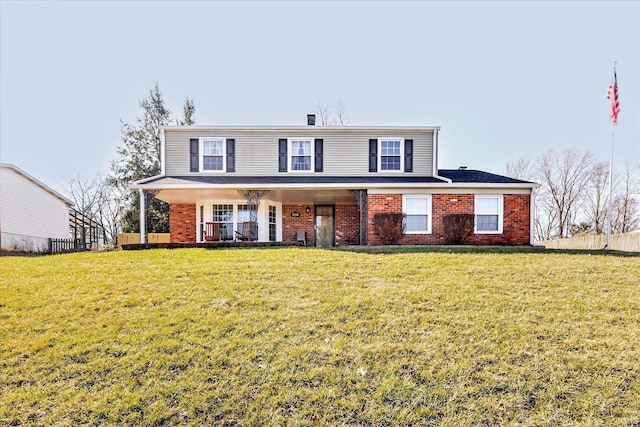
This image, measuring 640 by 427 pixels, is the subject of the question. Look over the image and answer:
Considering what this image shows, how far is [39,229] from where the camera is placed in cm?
1981

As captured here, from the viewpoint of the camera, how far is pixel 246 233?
1520cm

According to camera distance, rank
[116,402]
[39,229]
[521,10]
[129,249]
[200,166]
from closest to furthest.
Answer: [116,402], [129,249], [521,10], [200,166], [39,229]

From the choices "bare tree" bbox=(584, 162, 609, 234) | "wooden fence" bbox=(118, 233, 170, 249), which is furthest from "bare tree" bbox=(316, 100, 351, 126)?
"bare tree" bbox=(584, 162, 609, 234)

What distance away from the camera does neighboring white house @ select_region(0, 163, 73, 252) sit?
17.2 meters

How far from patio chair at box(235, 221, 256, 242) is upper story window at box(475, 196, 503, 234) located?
27.4 ft

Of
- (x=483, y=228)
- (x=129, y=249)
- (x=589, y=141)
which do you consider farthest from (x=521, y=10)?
(x=589, y=141)

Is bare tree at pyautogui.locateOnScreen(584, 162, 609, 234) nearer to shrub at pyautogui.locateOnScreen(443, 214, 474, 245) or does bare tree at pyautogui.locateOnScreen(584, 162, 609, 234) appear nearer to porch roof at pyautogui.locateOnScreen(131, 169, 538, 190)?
porch roof at pyautogui.locateOnScreen(131, 169, 538, 190)

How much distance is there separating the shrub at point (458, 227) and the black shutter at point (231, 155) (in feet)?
28.0

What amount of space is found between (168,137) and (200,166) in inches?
69.4

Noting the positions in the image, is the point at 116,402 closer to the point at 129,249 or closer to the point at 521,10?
the point at 129,249

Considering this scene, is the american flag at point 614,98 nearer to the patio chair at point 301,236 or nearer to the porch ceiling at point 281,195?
the porch ceiling at point 281,195

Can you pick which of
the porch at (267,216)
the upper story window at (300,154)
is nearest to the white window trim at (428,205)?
the porch at (267,216)

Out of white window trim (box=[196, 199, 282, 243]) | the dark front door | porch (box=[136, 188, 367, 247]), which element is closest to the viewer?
porch (box=[136, 188, 367, 247])

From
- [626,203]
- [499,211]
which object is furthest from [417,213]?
[626,203]
